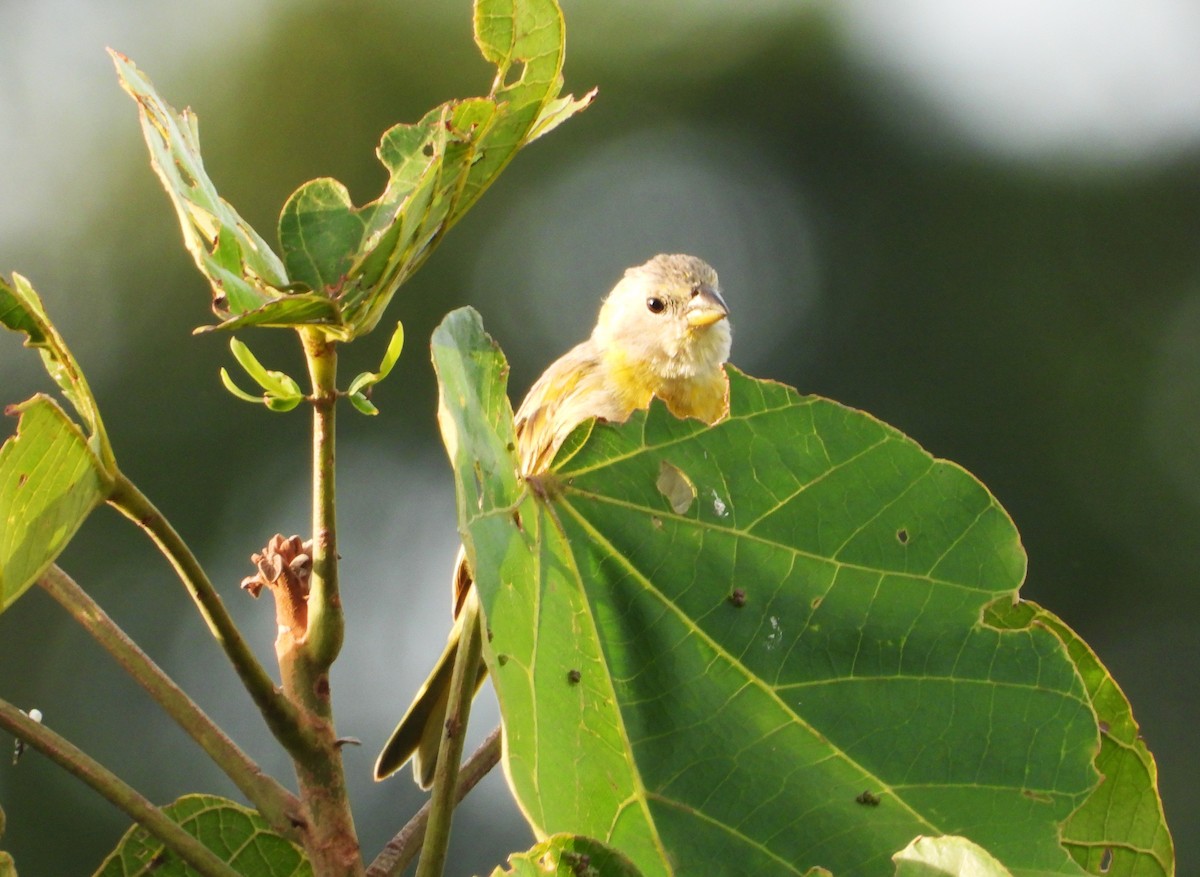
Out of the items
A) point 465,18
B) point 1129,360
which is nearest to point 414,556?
point 465,18

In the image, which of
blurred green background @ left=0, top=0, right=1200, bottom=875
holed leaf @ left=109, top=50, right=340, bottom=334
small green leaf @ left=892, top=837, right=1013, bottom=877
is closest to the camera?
small green leaf @ left=892, top=837, right=1013, bottom=877

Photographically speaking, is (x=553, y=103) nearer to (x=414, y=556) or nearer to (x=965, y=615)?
(x=965, y=615)

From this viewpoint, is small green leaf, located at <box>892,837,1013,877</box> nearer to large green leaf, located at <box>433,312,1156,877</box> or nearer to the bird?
large green leaf, located at <box>433,312,1156,877</box>

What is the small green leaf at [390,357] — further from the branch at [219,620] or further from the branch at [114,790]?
the branch at [114,790]

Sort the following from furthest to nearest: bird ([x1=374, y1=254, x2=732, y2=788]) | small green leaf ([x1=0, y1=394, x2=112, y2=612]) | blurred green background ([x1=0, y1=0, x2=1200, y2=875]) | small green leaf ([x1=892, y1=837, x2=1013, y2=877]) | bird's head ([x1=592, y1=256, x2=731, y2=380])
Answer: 1. blurred green background ([x1=0, y1=0, x2=1200, y2=875])
2. bird's head ([x1=592, y1=256, x2=731, y2=380])
3. bird ([x1=374, y1=254, x2=732, y2=788])
4. small green leaf ([x1=0, y1=394, x2=112, y2=612])
5. small green leaf ([x1=892, y1=837, x2=1013, y2=877])

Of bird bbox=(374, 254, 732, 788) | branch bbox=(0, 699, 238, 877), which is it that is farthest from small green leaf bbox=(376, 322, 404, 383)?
bird bbox=(374, 254, 732, 788)

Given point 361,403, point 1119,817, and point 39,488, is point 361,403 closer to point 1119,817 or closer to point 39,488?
point 39,488
